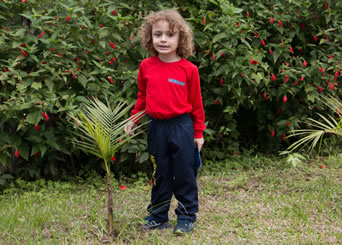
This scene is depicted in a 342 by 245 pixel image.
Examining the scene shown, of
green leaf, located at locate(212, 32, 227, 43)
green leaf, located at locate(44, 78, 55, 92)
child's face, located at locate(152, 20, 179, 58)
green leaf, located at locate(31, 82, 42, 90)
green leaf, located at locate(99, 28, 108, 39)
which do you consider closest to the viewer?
child's face, located at locate(152, 20, 179, 58)

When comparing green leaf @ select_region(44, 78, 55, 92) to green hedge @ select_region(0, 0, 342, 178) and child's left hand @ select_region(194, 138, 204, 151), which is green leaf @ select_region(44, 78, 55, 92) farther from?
child's left hand @ select_region(194, 138, 204, 151)

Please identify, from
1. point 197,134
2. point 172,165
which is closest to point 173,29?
point 197,134

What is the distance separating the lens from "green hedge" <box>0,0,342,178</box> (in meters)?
3.79

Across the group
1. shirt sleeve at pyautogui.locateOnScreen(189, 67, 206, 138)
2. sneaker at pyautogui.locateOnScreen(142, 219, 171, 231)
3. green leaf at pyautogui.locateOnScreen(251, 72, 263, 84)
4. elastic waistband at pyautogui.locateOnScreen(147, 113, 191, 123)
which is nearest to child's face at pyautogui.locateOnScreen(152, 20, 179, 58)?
shirt sleeve at pyautogui.locateOnScreen(189, 67, 206, 138)

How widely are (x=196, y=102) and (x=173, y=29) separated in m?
0.54

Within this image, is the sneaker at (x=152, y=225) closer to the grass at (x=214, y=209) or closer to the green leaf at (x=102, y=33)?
the grass at (x=214, y=209)

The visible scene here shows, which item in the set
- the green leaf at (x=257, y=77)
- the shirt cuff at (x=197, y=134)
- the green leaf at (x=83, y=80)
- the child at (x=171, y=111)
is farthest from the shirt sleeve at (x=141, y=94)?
the green leaf at (x=257, y=77)

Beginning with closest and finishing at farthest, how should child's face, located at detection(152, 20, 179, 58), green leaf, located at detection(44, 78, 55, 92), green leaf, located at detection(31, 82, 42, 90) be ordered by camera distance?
child's face, located at detection(152, 20, 179, 58) < green leaf, located at detection(31, 82, 42, 90) < green leaf, located at detection(44, 78, 55, 92)

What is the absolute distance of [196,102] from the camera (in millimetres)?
3039

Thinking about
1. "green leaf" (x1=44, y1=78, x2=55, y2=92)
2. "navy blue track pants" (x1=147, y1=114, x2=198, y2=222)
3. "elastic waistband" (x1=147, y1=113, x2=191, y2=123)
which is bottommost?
"navy blue track pants" (x1=147, y1=114, x2=198, y2=222)

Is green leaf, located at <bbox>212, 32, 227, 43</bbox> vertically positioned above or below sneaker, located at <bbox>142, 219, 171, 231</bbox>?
above

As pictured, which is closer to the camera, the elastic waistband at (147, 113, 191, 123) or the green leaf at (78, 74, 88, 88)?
the elastic waistband at (147, 113, 191, 123)

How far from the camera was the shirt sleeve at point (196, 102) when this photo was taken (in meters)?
2.99

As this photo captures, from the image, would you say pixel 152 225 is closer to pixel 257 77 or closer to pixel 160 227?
pixel 160 227
